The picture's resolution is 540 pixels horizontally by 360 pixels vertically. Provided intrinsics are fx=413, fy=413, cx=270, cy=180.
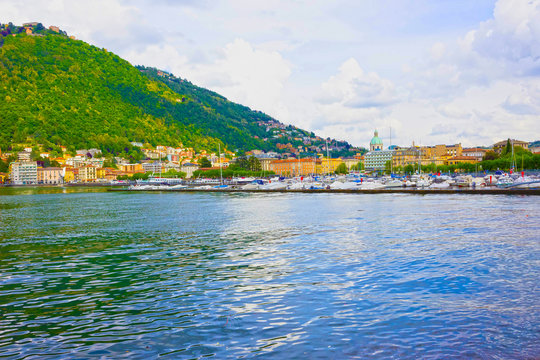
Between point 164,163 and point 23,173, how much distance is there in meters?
46.0

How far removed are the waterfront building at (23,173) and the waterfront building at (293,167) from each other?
81.4m

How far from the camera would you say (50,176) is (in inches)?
5369

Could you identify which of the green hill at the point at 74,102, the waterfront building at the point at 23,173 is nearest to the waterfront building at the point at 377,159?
the green hill at the point at 74,102

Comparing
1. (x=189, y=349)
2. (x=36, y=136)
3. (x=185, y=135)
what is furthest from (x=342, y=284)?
(x=185, y=135)

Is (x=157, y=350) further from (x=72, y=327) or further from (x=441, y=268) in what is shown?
(x=441, y=268)

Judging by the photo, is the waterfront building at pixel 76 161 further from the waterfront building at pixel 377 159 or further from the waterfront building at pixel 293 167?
the waterfront building at pixel 377 159

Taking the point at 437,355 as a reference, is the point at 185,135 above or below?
above

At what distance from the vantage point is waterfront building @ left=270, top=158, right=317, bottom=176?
153325mm

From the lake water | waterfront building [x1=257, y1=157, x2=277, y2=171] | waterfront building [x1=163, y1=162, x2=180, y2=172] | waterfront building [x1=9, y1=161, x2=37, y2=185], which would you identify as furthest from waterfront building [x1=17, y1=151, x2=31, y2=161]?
the lake water

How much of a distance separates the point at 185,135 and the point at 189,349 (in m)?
191

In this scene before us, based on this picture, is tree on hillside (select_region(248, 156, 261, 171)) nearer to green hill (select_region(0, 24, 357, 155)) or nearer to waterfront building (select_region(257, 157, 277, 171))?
waterfront building (select_region(257, 157, 277, 171))

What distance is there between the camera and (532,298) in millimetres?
8203

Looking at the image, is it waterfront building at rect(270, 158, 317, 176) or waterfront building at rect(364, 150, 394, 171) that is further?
waterfront building at rect(364, 150, 394, 171)

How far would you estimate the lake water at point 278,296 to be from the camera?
20.4 ft
